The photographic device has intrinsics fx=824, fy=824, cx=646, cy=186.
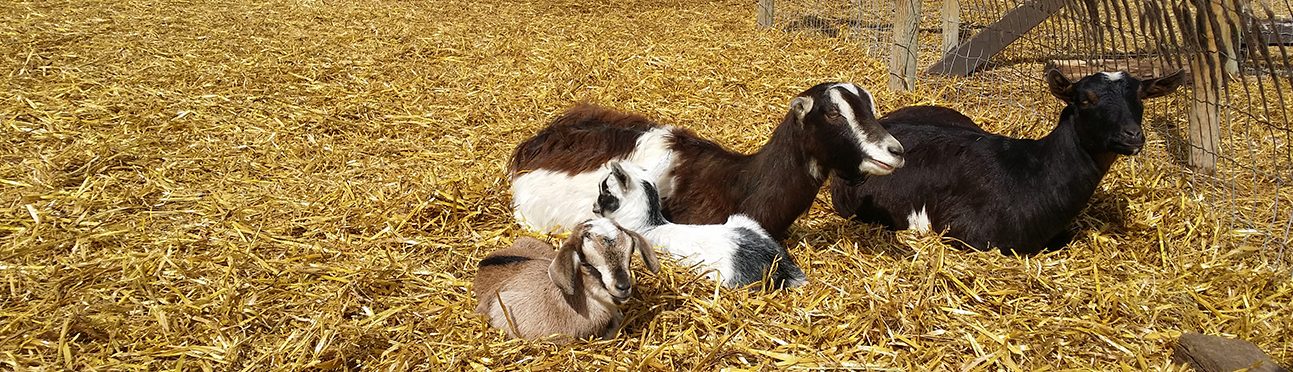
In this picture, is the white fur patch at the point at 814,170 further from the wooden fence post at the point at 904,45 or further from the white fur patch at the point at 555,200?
the wooden fence post at the point at 904,45

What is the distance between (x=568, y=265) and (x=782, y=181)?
1.34m

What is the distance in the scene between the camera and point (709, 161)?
440 cm

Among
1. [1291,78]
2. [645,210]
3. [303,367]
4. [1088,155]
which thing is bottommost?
[303,367]

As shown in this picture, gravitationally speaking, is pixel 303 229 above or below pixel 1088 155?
below

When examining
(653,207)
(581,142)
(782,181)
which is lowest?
(653,207)

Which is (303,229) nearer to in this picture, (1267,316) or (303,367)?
(303,367)

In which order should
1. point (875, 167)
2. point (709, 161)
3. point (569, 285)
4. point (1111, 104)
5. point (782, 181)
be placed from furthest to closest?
point (709, 161), point (782, 181), point (1111, 104), point (875, 167), point (569, 285)

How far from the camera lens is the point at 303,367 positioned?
2.97 m

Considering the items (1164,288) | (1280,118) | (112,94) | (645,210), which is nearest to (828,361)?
(645,210)

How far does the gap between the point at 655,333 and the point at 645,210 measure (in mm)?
812

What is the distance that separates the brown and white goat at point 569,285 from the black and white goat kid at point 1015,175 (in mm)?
1636

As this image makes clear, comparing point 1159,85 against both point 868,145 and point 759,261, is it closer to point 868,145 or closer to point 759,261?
point 868,145

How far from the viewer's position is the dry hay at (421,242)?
3154 millimetres

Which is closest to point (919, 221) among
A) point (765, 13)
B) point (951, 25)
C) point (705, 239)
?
point (705, 239)
